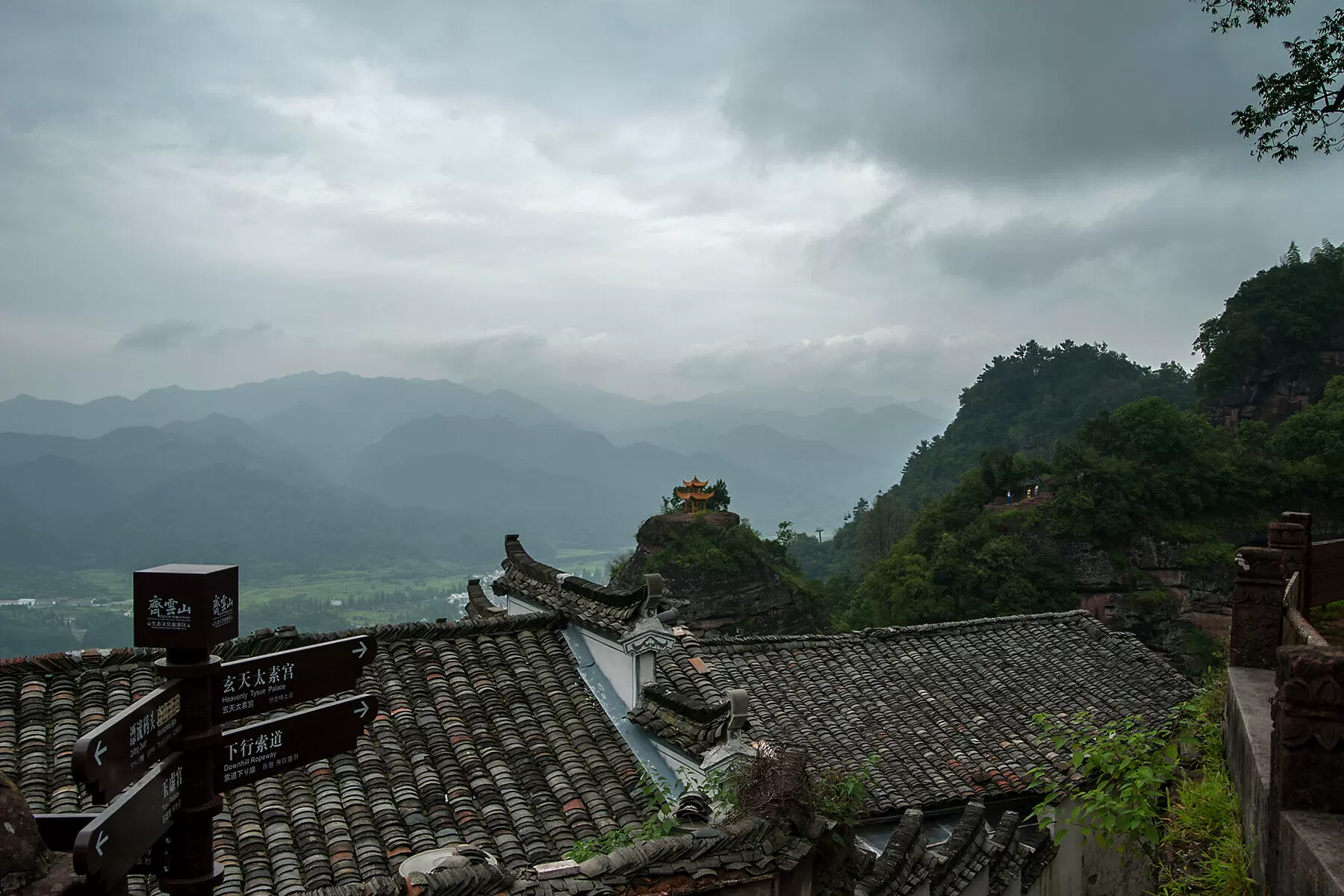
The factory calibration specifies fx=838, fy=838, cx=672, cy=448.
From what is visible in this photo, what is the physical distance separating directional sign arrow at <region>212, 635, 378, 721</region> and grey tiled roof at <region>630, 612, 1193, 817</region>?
7643 mm

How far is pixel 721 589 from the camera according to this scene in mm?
41531

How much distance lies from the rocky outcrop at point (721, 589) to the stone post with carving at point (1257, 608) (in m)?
33.2

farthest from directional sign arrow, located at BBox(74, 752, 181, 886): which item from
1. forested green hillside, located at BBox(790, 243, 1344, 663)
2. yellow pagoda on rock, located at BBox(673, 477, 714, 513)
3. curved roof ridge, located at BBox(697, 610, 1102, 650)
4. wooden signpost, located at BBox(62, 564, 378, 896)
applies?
yellow pagoda on rock, located at BBox(673, 477, 714, 513)

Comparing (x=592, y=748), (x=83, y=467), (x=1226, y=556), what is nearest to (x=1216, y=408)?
(x=1226, y=556)

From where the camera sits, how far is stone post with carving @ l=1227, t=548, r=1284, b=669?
614 cm

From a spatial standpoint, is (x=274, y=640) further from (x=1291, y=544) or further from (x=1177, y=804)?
(x=1291, y=544)

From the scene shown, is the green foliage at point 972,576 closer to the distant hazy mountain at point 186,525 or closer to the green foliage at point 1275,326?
the green foliage at point 1275,326

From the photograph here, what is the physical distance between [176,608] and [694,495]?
43.3 metres

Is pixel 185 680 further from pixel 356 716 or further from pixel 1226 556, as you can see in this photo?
pixel 1226 556

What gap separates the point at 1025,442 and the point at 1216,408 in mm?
21775

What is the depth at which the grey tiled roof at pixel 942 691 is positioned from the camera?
12664mm

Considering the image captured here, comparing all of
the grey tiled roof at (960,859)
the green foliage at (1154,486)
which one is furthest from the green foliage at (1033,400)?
the grey tiled roof at (960,859)

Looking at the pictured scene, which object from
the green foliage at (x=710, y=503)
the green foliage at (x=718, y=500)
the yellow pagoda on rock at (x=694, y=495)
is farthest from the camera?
the green foliage at (x=718, y=500)

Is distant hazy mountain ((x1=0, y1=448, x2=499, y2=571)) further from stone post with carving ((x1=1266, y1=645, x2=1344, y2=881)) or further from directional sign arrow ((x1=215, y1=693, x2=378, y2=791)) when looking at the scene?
stone post with carving ((x1=1266, y1=645, x2=1344, y2=881))
